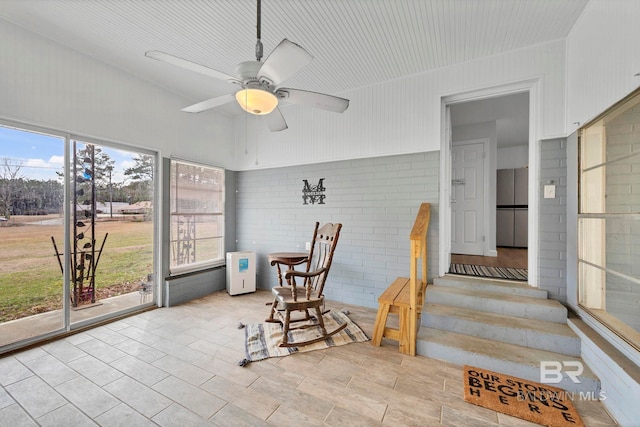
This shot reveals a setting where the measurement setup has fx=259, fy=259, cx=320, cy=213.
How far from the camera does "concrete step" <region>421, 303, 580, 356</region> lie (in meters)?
2.17

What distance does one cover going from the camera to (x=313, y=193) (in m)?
4.11

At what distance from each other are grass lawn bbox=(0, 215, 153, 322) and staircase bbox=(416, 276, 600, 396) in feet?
12.2

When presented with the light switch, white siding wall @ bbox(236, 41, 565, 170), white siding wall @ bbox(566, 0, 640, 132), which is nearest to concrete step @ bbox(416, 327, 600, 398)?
the light switch

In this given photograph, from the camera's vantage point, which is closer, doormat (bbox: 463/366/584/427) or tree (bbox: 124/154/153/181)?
doormat (bbox: 463/366/584/427)

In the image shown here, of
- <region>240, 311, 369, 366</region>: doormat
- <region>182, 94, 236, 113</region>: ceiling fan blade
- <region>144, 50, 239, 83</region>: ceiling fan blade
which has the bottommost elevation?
<region>240, 311, 369, 366</region>: doormat

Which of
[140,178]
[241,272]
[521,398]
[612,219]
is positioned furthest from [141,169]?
[612,219]

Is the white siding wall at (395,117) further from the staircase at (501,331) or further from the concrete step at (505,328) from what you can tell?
the concrete step at (505,328)

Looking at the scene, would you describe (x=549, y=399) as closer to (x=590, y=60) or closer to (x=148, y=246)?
(x=590, y=60)

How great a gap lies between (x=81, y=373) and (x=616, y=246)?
4492mm

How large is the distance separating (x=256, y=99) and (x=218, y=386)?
7.19 ft

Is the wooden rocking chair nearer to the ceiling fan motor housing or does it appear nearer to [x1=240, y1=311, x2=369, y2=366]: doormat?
[x1=240, y1=311, x2=369, y2=366]: doormat

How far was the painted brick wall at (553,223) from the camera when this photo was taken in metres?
2.65

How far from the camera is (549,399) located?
5.90 ft

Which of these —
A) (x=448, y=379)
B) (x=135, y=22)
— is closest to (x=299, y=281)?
(x=448, y=379)
